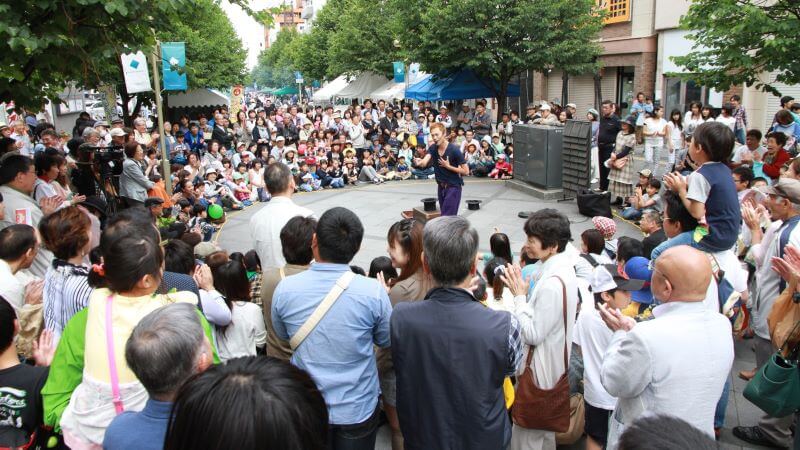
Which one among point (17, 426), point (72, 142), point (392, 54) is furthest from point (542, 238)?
point (392, 54)

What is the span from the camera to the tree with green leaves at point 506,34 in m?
17.8

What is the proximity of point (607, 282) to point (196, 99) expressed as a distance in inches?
1003

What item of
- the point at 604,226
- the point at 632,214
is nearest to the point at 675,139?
the point at 632,214

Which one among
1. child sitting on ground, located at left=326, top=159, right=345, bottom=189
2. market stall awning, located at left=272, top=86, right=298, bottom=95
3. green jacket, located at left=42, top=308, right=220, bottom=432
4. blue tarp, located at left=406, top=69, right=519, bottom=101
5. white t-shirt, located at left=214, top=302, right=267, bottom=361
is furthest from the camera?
market stall awning, located at left=272, top=86, right=298, bottom=95

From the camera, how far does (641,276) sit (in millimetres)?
4305

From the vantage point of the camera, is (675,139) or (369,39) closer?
(675,139)

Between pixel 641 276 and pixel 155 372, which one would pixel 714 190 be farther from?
pixel 155 372

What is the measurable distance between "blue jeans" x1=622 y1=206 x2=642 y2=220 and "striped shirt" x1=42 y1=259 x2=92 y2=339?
9.25 m

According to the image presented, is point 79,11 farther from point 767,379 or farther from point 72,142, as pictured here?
point 767,379

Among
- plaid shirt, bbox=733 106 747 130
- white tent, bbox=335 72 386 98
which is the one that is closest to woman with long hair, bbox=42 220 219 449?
plaid shirt, bbox=733 106 747 130

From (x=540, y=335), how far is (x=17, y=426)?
242 cm

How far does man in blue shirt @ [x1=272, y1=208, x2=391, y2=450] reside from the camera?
280cm

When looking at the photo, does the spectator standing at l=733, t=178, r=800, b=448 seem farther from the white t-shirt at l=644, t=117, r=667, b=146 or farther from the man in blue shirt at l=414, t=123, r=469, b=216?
the white t-shirt at l=644, t=117, r=667, b=146

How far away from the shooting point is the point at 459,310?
8.34 feet
